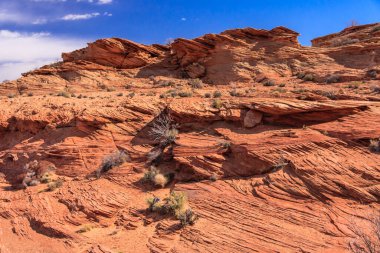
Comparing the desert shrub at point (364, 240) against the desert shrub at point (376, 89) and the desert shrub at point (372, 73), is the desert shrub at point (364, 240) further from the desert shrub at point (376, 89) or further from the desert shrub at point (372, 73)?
the desert shrub at point (372, 73)

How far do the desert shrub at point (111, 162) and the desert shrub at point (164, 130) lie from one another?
1.44 meters

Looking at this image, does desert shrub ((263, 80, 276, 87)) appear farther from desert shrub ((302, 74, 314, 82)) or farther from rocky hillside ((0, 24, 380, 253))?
desert shrub ((302, 74, 314, 82))

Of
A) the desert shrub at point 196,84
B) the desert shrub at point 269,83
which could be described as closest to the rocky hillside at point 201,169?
the desert shrub at point 269,83

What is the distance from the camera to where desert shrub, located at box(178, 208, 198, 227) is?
27.4ft

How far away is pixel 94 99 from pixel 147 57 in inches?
347

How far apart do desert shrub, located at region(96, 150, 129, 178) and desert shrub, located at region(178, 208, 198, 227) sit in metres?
4.52

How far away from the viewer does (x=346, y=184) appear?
319 inches

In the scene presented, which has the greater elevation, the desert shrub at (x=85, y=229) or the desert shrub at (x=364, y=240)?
the desert shrub at (x=364, y=240)

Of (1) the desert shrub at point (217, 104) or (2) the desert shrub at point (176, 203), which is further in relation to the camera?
(1) the desert shrub at point (217, 104)

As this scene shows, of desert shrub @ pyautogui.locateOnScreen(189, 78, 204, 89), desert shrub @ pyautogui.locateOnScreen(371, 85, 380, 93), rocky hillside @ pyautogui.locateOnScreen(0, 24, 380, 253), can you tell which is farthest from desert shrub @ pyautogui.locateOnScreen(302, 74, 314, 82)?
desert shrub @ pyautogui.locateOnScreen(189, 78, 204, 89)

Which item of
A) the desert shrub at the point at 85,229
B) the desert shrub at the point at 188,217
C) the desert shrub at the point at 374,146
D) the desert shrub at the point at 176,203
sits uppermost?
the desert shrub at the point at 374,146

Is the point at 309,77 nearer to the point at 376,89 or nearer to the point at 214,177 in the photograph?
the point at 376,89

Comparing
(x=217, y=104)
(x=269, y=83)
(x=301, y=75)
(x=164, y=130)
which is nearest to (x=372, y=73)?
(x=301, y=75)

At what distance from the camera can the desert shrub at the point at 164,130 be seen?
12.3 m
